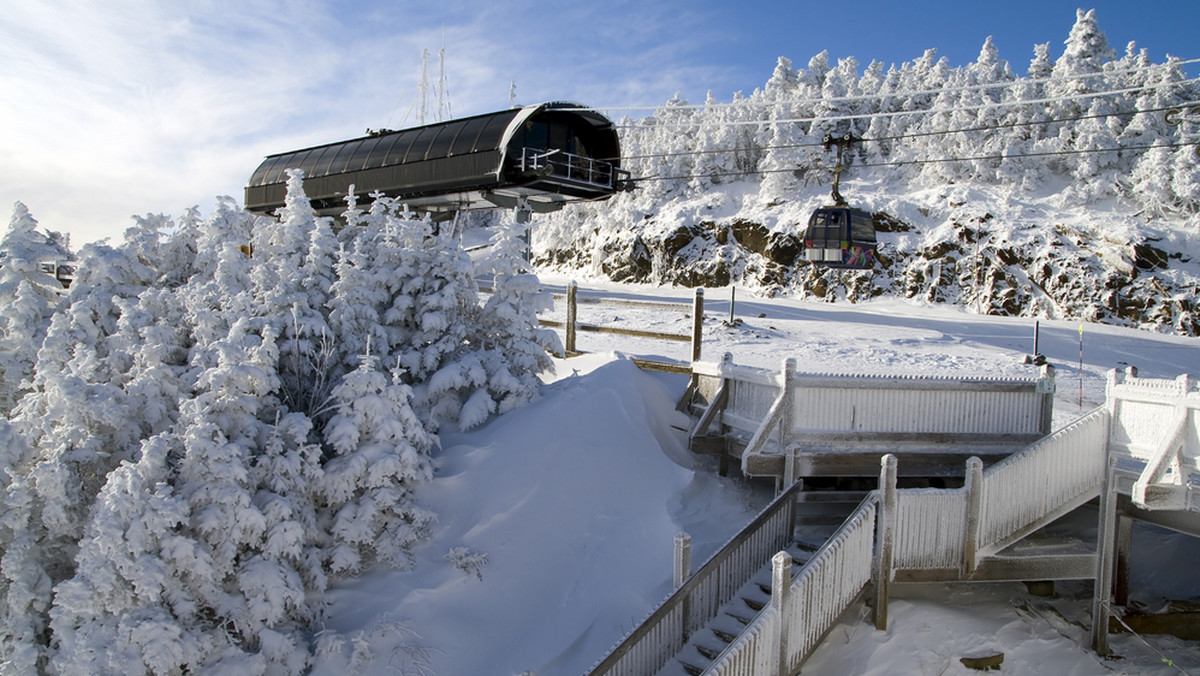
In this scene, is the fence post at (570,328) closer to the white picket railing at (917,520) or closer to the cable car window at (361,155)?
the white picket railing at (917,520)

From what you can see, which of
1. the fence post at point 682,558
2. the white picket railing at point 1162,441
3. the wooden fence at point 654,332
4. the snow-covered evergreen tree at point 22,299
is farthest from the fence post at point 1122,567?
the snow-covered evergreen tree at point 22,299

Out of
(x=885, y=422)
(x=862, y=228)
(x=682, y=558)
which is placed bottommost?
(x=682, y=558)

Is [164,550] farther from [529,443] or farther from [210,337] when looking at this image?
[529,443]

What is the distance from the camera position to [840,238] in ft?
47.9

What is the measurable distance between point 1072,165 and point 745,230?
720 inches

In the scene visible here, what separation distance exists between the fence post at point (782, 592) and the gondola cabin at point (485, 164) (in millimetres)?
13420

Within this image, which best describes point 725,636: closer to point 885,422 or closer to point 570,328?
point 885,422

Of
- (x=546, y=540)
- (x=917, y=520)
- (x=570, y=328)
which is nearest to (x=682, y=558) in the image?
(x=546, y=540)

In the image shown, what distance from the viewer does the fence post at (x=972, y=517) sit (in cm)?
859

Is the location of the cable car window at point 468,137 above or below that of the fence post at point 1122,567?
above

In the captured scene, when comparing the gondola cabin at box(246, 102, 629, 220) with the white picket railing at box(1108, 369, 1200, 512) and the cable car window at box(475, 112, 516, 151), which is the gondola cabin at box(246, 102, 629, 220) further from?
the white picket railing at box(1108, 369, 1200, 512)

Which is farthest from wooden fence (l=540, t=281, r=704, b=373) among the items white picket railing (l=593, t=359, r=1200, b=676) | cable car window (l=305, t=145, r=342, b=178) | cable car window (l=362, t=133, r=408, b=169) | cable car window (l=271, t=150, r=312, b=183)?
cable car window (l=271, t=150, r=312, b=183)

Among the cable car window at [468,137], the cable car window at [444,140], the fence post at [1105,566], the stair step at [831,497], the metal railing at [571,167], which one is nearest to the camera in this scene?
the fence post at [1105,566]

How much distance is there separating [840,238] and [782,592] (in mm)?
9657
